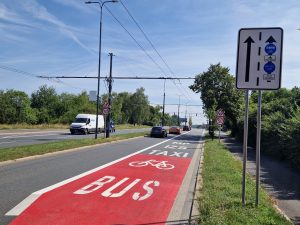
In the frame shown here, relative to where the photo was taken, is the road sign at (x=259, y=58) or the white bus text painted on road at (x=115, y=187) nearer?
the road sign at (x=259, y=58)

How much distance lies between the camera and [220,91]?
183ft

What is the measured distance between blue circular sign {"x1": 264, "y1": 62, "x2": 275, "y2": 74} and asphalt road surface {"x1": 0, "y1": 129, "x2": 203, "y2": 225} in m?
3.01

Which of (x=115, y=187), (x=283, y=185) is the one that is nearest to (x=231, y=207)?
(x=115, y=187)

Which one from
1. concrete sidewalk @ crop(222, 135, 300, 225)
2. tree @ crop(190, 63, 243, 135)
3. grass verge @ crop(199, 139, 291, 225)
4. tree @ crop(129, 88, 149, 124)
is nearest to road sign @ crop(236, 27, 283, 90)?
grass verge @ crop(199, 139, 291, 225)

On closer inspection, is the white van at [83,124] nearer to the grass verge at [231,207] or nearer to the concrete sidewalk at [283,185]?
the concrete sidewalk at [283,185]

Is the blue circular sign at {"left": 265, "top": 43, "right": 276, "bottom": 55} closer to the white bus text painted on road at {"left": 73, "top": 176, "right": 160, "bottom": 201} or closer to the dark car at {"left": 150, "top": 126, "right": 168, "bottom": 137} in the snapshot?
the white bus text painted on road at {"left": 73, "top": 176, "right": 160, "bottom": 201}

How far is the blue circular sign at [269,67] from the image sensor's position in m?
7.55

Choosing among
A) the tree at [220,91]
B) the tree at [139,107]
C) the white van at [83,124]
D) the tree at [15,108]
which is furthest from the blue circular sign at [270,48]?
the tree at [139,107]

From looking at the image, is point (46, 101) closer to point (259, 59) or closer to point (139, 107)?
point (139, 107)

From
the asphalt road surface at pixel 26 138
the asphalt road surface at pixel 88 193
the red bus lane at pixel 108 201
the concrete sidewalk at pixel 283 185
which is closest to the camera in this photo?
the red bus lane at pixel 108 201

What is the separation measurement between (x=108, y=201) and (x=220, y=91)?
158 feet

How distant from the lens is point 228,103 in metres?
54.0

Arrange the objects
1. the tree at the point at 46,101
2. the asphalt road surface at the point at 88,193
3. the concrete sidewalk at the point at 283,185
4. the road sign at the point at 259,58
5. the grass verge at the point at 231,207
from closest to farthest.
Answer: the grass verge at the point at 231,207 → the asphalt road surface at the point at 88,193 → the road sign at the point at 259,58 → the concrete sidewalk at the point at 283,185 → the tree at the point at 46,101

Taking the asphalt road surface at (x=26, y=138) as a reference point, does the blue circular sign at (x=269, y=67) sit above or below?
above
